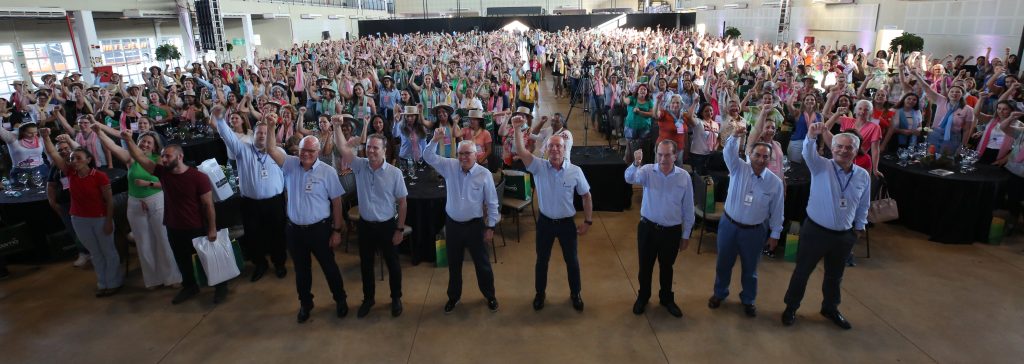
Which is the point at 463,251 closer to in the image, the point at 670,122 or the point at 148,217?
the point at 148,217

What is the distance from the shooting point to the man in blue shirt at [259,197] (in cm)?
462

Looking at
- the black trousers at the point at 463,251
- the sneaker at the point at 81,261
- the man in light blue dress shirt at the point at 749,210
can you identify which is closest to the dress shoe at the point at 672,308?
the man in light blue dress shirt at the point at 749,210

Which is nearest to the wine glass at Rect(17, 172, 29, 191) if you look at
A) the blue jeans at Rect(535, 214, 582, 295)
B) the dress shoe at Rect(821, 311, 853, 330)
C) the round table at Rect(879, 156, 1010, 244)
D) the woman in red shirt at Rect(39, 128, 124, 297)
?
the woman in red shirt at Rect(39, 128, 124, 297)

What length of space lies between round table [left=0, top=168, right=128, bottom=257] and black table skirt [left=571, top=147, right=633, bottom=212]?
486 centimetres

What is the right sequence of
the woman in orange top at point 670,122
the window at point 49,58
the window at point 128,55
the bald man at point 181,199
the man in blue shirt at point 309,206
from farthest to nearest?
1. the window at point 128,55
2. the window at point 49,58
3. the woman in orange top at point 670,122
4. the bald man at point 181,199
5. the man in blue shirt at point 309,206

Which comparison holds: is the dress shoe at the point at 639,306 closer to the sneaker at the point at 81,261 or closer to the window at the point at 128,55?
the sneaker at the point at 81,261

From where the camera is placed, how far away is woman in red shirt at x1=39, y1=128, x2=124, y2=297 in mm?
4402

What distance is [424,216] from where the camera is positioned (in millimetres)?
5188

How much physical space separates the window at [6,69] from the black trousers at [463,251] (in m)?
16.4

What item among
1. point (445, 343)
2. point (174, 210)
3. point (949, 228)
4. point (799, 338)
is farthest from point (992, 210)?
point (174, 210)

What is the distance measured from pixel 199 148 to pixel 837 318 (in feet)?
26.3

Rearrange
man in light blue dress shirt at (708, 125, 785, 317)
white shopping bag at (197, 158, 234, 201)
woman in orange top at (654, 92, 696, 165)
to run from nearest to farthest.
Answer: man in light blue dress shirt at (708, 125, 785, 317), white shopping bag at (197, 158, 234, 201), woman in orange top at (654, 92, 696, 165)

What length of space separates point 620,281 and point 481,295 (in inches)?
49.4

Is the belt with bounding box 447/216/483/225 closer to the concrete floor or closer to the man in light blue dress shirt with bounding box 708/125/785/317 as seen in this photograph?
the concrete floor
